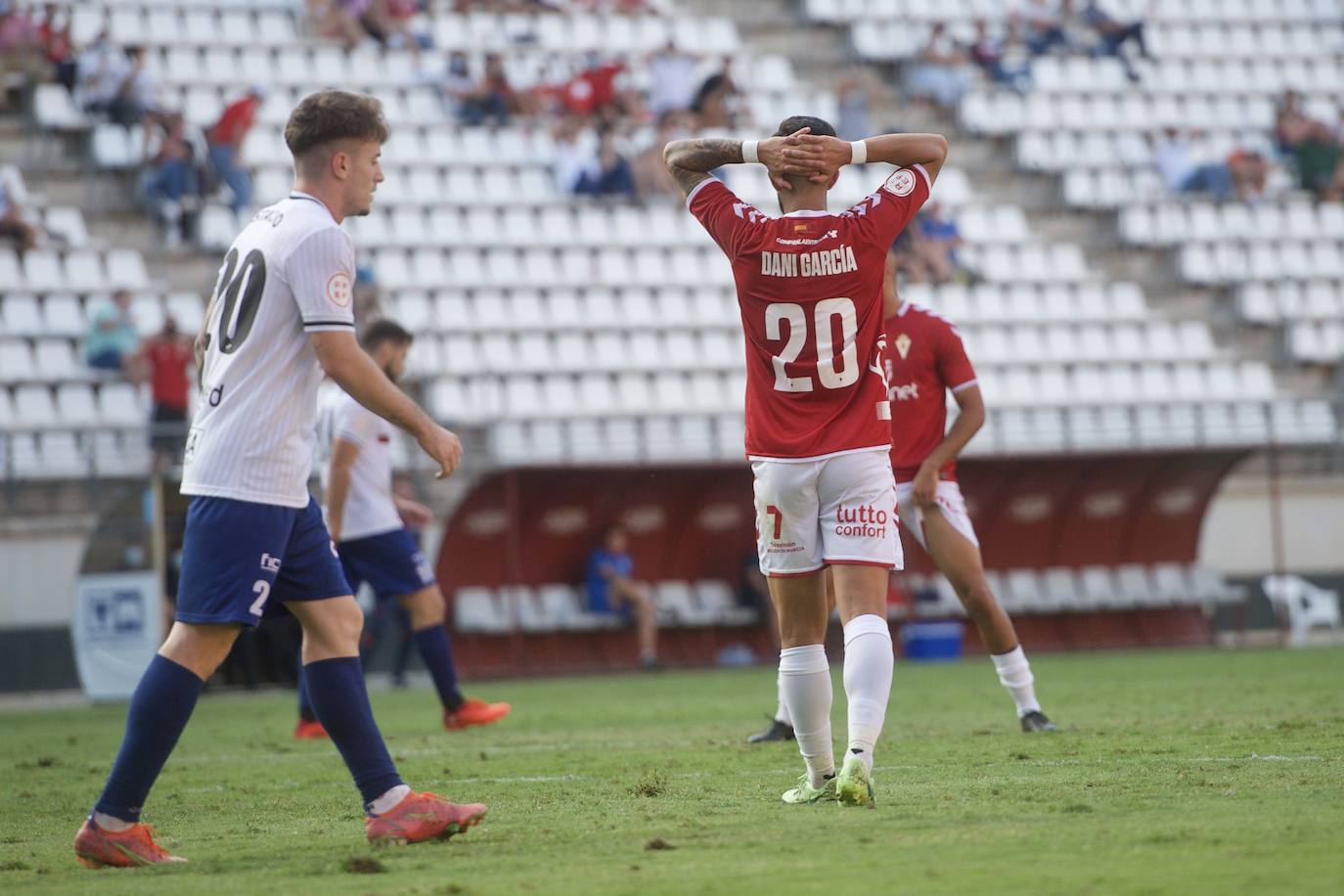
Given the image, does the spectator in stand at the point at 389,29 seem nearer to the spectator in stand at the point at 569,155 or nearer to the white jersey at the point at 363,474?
the spectator in stand at the point at 569,155

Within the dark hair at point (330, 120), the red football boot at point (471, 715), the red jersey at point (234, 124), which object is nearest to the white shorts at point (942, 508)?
the red football boot at point (471, 715)

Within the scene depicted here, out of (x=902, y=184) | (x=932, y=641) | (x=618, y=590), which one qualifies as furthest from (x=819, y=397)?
(x=932, y=641)

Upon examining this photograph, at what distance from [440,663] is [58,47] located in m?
13.1

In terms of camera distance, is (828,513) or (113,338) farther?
(113,338)

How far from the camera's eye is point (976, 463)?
→ 18.4 m

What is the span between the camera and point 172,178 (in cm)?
2062

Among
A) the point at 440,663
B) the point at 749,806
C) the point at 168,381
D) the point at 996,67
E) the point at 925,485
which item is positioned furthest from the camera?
the point at 996,67

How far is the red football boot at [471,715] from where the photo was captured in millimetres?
10922

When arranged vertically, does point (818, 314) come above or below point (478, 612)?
above

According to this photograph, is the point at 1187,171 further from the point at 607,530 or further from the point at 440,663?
the point at 440,663

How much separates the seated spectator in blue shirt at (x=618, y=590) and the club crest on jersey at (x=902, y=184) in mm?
11069

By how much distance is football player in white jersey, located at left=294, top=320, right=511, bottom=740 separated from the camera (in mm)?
10648

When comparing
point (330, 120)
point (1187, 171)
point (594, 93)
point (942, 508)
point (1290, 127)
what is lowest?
point (942, 508)

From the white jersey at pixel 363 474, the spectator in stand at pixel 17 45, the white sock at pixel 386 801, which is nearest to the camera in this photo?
the white sock at pixel 386 801
